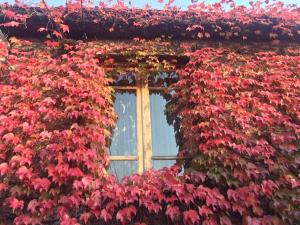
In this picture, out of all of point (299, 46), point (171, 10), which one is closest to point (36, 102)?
point (171, 10)

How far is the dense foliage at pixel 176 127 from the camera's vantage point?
448 centimetres

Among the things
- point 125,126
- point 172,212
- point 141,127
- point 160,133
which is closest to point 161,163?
point 160,133

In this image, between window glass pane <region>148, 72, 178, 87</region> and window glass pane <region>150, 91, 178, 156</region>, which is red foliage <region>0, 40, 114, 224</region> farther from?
window glass pane <region>148, 72, 178, 87</region>

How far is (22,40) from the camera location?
6.10 m

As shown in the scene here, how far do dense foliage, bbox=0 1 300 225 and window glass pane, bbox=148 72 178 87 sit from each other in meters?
0.18

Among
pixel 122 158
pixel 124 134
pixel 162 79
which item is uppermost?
pixel 162 79

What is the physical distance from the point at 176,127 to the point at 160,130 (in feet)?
0.75

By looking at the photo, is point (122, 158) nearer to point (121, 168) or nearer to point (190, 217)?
point (121, 168)

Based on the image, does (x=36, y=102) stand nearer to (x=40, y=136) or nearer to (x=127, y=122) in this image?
(x=40, y=136)

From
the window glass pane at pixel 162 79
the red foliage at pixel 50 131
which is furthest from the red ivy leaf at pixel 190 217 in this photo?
the window glass pane at pixel 162 79

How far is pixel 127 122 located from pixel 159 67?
925 mm

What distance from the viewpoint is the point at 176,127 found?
18.9ft

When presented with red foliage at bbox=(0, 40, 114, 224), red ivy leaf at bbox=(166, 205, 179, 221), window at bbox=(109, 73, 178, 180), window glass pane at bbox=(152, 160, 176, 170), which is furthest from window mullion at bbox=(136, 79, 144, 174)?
red ivy leaf at bbox=(166, 205, 179, 221)

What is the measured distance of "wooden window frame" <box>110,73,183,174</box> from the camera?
5.33 meters
